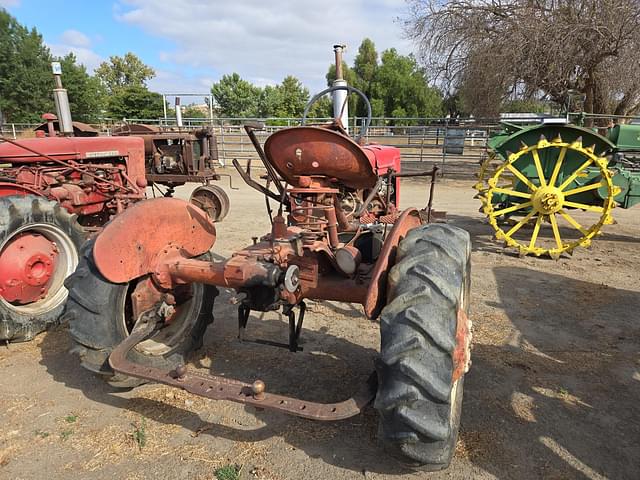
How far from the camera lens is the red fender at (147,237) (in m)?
2.53

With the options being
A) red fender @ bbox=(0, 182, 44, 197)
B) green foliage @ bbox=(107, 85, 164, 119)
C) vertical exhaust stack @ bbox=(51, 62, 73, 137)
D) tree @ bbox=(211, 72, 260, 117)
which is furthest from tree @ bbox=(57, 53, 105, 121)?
red fender @ bbox=(0, 182, 44, 197)

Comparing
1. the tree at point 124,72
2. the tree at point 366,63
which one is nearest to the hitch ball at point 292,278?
the tree at point 366,63

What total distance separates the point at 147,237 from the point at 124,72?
62821 mm

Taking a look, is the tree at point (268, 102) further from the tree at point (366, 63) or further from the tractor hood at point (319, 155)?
the tractor hood at point (319, 155)

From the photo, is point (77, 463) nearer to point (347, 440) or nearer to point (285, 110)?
point (347, 440)

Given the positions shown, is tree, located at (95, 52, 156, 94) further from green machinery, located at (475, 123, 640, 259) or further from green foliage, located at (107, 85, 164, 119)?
green machinery, located at (475, 123, 640, 259)

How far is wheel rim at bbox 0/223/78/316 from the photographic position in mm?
3633

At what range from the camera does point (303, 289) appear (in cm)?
263

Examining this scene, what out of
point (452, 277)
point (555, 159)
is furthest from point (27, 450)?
point (555, 159)

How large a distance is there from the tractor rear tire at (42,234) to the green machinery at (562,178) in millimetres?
4955

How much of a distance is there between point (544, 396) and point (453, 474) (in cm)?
104

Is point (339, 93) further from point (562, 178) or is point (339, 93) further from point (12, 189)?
point (562, 178)

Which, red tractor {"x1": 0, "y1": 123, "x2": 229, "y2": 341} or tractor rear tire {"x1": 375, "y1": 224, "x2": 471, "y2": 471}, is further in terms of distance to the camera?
red tractor {"x1": 0, "y1": 123, "x2": 229, "y2": 341}

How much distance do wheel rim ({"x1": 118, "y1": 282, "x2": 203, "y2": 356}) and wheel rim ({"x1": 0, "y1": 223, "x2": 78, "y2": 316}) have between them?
1.35 meters
